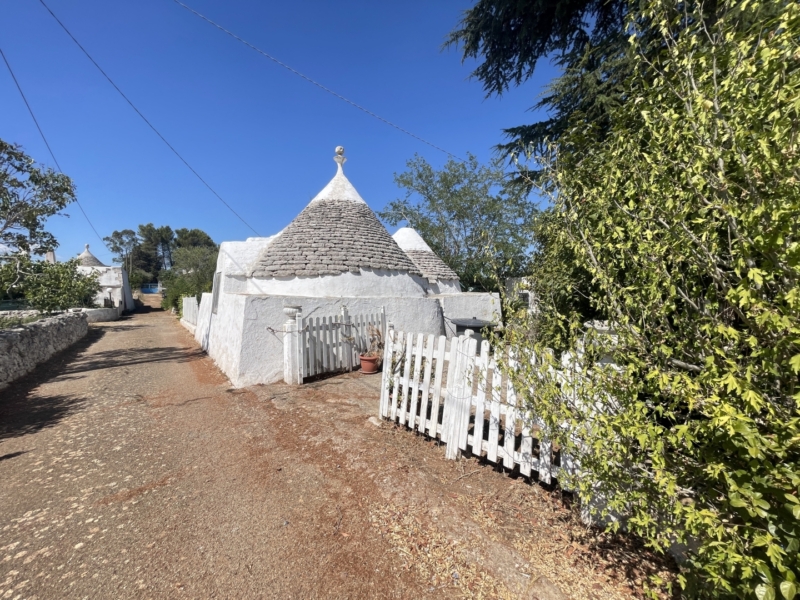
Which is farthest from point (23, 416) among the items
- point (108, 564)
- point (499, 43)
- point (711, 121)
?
point (499, 43)

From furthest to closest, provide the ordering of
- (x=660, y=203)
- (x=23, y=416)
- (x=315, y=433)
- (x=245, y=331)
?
(x=245, y=331) < (x=23, y=416) < (x=315, y=433) < (x=660, y=203)

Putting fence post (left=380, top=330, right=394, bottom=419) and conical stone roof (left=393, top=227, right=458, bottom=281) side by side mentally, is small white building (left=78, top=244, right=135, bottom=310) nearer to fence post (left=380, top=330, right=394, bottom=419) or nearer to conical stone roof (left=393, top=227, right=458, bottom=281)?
conical stone roof (left=393, top=227, right=458, bottom=281)

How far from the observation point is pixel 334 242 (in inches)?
392

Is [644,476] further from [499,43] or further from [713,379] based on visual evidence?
[499,43]

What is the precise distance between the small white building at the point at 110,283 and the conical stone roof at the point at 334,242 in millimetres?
27714

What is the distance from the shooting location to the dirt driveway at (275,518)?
7.06 feet

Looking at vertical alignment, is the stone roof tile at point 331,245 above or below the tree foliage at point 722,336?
above

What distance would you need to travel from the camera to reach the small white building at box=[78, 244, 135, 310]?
2921cm

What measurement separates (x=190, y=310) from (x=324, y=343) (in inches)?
647

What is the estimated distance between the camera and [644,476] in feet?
5.66

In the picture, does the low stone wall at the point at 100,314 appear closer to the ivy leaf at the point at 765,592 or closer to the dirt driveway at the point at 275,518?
the dirt driveway at the point at 275,518

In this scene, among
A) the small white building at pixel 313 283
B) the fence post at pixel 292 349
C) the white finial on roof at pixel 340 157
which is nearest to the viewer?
the fence post at pixel 292 349

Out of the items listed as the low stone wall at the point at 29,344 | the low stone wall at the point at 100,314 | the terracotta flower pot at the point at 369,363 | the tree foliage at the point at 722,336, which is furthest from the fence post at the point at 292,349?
the low stone wall at the point at 100,314

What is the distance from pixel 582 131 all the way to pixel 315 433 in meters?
4.52
